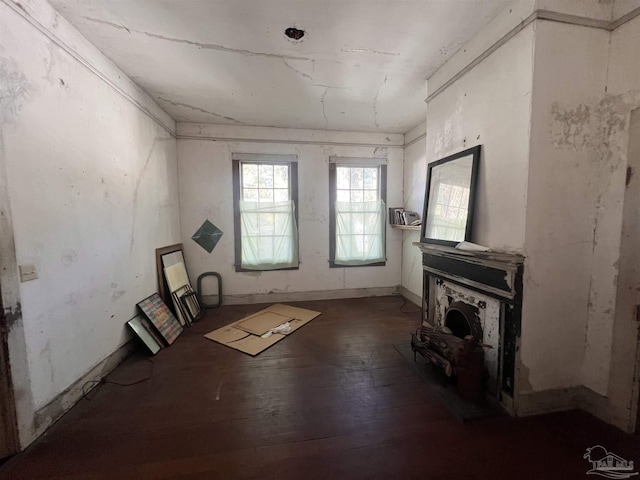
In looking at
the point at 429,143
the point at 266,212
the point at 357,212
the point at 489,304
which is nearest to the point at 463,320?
the point at 489,304

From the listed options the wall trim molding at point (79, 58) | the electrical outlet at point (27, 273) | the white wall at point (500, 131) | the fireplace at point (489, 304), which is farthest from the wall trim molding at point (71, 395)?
the white wall at point (500, 131)

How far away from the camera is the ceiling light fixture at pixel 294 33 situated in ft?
6.27

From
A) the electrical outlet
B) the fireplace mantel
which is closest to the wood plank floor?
the fireplace mantel

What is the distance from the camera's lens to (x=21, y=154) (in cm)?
151

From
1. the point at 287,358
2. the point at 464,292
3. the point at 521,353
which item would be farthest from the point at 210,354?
the point at 521,353

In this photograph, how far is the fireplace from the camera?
5.60 ft

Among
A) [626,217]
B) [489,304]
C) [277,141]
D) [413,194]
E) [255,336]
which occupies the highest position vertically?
[277,141]

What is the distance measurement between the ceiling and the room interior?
0.05 feet

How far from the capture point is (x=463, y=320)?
2230 mm

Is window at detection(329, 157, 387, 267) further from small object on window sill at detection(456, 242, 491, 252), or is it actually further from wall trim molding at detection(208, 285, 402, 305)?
small object on window sill at detection(456, 242, 491, 252)

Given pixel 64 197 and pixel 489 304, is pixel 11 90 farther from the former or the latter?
pixel 489 304

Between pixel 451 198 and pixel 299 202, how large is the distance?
7.79 ft

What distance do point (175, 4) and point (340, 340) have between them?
3.18m

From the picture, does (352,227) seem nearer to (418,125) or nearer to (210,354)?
(418,125)
